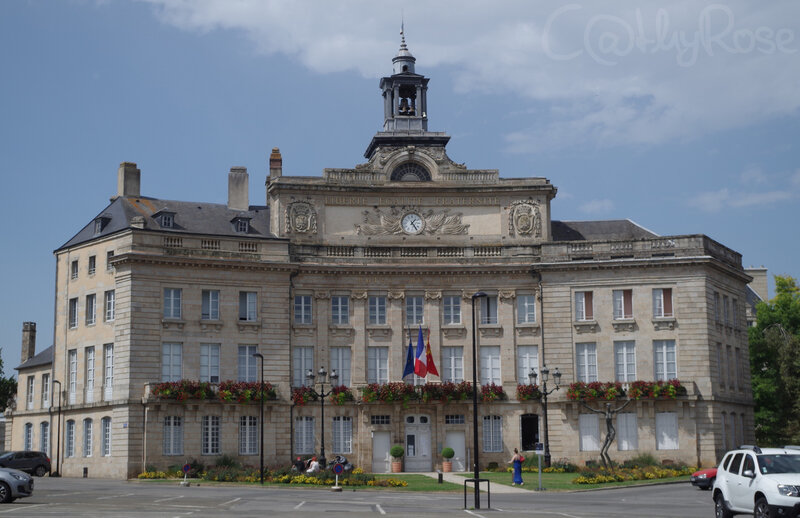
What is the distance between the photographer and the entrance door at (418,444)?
5438cm

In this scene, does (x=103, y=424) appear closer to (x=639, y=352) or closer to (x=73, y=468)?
(x=73, y=468)

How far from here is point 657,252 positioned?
180 ft

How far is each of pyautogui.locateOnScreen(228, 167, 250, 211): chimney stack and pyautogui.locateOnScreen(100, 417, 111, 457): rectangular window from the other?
45.6 ft

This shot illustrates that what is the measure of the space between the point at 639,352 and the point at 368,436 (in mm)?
14819

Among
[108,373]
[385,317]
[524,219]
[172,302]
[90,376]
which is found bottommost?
[90,376]

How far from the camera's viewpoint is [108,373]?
172ft

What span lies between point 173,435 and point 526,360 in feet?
61.5

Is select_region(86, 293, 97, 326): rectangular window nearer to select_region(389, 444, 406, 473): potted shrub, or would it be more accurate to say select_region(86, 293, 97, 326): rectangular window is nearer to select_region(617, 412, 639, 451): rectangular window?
select_region(389, 444, 406, 473): potted shrub

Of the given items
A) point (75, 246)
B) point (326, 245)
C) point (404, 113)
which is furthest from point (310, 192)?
point (75, 246)

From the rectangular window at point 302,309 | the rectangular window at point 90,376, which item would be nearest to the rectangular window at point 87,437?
the rectangular window at point 90,376

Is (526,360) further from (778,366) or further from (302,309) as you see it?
(778,366)

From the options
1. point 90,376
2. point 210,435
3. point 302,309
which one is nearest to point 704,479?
point 302,309

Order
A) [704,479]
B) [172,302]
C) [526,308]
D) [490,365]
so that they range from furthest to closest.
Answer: [526,308]
[490,365]
[172,302]
[704,479]

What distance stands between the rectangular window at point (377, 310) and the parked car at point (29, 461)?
18429mm
